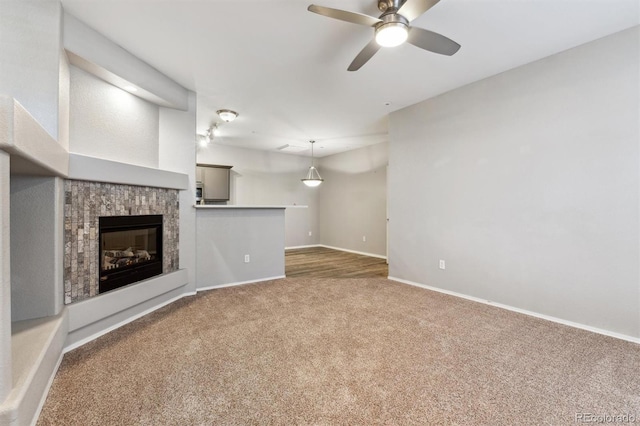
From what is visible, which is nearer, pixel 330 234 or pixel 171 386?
pixel 171 386

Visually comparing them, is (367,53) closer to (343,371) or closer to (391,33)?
(391,33)

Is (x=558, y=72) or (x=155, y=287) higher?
(x=558, y=72)

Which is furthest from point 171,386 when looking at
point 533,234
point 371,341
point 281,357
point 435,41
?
point 533,234

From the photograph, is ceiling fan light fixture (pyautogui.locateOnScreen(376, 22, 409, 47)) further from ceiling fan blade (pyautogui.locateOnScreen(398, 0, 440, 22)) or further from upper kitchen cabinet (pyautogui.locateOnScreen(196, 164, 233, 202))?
upper kitchen cabinet (pyautogui.locateOnScreen(196, 164, 233, 202))

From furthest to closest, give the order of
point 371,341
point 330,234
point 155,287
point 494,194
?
1. point 330,234
2. point 494,194
3. point 155,287
4. point 371,341

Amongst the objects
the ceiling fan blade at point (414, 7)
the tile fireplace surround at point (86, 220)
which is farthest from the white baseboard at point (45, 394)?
the ceiling fan blade at point (414, 7)

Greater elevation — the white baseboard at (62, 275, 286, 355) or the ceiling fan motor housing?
the ceiling fan motor housing

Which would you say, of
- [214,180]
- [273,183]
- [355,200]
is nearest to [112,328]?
[214,180]

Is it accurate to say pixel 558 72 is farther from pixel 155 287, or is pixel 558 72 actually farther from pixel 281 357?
pixel 155 287

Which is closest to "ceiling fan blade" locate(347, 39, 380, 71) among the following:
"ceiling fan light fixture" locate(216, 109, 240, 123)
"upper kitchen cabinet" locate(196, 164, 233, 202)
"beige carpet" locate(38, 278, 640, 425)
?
"beige carpet" locate(38, 278, 640, 425)

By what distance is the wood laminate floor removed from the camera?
184 inches

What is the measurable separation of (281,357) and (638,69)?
379cm

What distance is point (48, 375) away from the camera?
5.41 ft

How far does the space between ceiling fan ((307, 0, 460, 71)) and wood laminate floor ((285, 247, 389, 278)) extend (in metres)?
3.40
